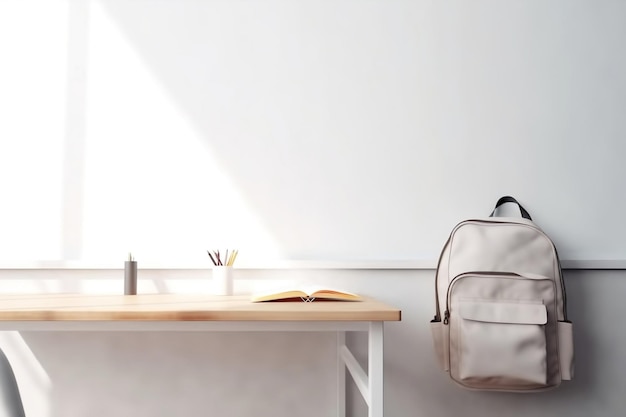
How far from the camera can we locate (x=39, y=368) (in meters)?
1.46

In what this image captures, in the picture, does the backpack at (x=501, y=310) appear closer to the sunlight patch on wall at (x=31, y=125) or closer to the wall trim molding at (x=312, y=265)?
the wall trim molding at (x=312, y=265)

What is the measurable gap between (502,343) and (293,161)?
30.2 inches

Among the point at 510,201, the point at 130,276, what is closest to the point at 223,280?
the point at 130,276

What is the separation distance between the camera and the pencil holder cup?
132 cm

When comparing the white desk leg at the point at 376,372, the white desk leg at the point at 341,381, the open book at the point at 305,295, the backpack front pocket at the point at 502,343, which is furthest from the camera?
the white desk leg at the point at 341,381

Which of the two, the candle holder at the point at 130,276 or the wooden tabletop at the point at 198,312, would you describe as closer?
the wooden tabletop at the point at 198,312

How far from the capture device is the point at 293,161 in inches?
60.3

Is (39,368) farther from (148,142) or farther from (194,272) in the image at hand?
(148,142)

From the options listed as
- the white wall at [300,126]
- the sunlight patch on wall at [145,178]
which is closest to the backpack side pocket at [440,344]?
the white wall at [300,126]

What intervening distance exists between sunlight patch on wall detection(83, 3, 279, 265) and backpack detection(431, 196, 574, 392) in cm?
53

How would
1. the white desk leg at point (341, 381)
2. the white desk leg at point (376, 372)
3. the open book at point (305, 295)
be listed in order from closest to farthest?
the white desk leg at point (376, 372) < the open book at point (305, 295) < the white desk leg at point (341, 381)

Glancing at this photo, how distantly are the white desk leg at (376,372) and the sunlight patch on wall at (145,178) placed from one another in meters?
0.58

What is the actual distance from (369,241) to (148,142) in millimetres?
729

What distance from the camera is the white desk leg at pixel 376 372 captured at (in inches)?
38.1
